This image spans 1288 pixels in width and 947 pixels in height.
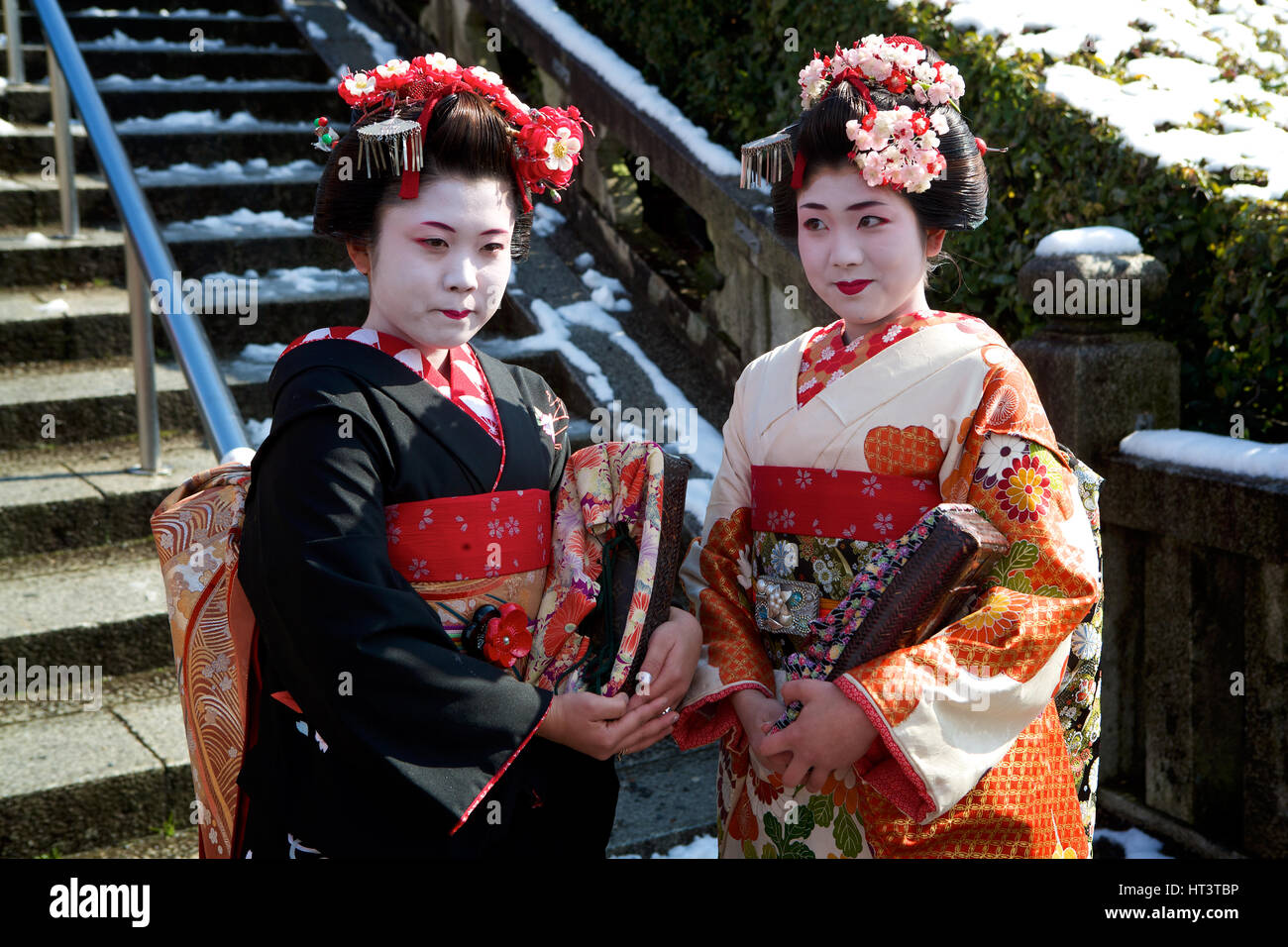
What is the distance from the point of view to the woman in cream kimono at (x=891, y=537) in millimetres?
1982

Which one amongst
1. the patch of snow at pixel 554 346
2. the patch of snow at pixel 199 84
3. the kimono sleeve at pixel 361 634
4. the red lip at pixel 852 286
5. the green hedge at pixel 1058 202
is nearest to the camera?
the kimono sleeve at pixel 361 634

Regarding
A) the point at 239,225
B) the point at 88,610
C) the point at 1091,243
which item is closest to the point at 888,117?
the point at 1091,243

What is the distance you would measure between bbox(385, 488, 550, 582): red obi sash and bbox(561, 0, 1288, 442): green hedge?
1.80 m

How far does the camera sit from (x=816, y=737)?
1984 mm

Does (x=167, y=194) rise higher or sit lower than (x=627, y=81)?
lower

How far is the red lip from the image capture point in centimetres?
216

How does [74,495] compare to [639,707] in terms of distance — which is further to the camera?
[74,495]

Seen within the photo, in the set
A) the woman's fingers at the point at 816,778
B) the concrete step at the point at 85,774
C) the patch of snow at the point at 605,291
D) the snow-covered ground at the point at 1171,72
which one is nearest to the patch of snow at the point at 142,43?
the patch of snow at the point at 605,291

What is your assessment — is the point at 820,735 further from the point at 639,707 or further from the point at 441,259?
the point at 441,259

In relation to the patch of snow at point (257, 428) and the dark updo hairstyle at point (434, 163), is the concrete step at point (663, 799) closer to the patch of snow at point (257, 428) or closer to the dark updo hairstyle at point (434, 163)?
the patch of snow at point (257, 428)

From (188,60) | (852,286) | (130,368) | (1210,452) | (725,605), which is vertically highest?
(188,60)

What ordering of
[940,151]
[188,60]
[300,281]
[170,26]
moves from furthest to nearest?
[170,26] < [188,60] < [300,281] < [940,151]

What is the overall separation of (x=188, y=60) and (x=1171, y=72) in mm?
4925

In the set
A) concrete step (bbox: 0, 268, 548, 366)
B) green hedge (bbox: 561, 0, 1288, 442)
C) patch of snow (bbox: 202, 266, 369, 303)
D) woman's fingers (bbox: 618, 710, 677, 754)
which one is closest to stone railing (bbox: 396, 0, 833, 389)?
green hedge (bbox: 561, 0, 1288, 442)
